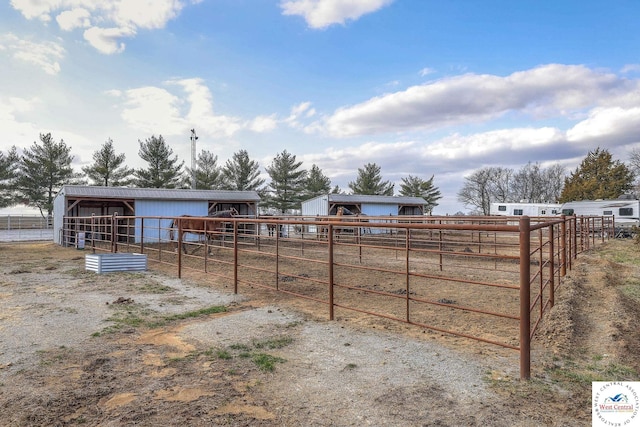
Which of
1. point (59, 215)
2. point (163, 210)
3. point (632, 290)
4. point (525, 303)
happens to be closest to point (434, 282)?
point (632, 290)

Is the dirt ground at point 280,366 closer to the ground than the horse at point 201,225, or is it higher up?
closer to the ground

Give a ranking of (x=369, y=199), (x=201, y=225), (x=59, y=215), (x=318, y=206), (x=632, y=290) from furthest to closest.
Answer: (x=369, y=199) → (x=318, y=206) → (x=59, y=215) → (x=201, y=225) → (x=632, y=290)

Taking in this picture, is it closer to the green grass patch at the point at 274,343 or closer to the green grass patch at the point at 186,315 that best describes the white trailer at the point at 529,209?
the green grass patch at the point at 186,315

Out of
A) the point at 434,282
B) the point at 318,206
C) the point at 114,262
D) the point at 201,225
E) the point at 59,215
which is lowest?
the point at 434,282

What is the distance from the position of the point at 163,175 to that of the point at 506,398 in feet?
117

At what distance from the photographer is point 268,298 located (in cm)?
623

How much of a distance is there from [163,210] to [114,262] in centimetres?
1095

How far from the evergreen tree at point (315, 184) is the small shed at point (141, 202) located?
52.4ft

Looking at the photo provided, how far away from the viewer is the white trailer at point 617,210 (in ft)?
70.7

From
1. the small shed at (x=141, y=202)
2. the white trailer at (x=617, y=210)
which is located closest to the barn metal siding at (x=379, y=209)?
the small shed at (x=141, y=202)

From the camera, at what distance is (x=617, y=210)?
73.6ft

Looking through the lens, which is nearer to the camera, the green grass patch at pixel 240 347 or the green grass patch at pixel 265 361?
the green grass patch at pixel 265 361

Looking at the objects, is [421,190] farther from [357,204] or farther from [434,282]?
[434,282]

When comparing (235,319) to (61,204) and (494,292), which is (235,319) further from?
(61,204)
